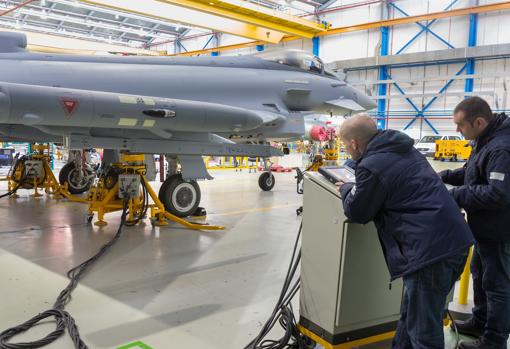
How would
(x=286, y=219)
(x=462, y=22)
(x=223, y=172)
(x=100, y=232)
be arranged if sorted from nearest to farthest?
(x=100, y=232), (x=286, y=219), (x=223, y=172), (x=462, y=22)

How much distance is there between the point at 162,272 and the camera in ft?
15.6

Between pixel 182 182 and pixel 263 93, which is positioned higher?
pixel 263 93

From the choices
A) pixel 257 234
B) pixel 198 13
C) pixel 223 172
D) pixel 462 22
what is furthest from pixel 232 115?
pixel 462 22

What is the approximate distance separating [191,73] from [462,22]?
77.4ft

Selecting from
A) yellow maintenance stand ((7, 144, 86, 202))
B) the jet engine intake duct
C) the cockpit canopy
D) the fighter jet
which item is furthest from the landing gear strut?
the jet engine intake duct

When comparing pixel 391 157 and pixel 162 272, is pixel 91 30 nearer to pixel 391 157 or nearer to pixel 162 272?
pixel 162 272

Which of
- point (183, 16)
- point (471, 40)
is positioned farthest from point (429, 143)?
point (183, 16)

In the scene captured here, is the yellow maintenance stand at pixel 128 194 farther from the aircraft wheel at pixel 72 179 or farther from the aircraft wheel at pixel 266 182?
the aircraft wheel at pixel 266 182

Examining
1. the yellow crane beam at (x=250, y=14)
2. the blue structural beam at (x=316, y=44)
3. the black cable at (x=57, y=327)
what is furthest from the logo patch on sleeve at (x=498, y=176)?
the blue structural beam at (x=316, y=44)

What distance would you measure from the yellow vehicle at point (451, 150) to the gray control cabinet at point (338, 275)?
72.5ft

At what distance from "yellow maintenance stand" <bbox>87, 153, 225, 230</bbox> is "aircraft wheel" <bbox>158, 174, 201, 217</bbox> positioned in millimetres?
289

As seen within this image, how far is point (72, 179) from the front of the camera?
10.7 m

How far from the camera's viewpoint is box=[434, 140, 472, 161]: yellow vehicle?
22703mm

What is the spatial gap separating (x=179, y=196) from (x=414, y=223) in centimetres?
578
